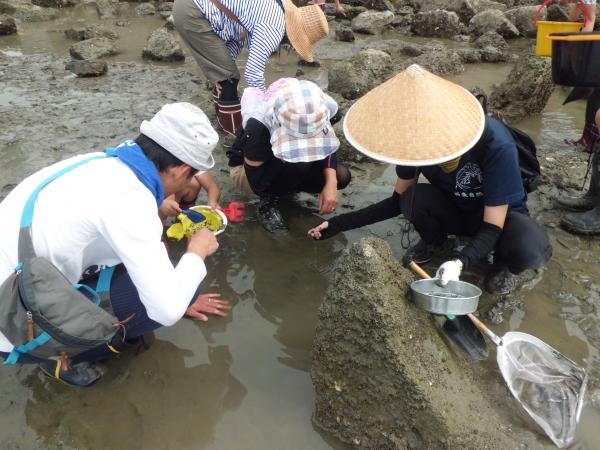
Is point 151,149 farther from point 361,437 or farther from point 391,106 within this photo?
point 361,437

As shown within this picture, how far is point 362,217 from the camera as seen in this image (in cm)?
274

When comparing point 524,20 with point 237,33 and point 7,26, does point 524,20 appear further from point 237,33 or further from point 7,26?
point 7,26

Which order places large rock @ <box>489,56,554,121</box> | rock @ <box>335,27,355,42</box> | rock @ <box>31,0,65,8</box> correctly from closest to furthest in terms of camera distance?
1. large rock @ <box>489,56,554,121</box>
2. rock @ <box>335,27,355,42</box>
3. rock @ <box>31,0,65,8</box>

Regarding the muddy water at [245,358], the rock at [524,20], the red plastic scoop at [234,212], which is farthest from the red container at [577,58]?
the rock at [524,20]

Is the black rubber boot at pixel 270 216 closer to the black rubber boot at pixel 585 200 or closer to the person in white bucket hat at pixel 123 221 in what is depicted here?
the person in white bucket hat at pixel 123 221

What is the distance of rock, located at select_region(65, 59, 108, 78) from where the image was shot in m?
6.18

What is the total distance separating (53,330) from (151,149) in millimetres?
768

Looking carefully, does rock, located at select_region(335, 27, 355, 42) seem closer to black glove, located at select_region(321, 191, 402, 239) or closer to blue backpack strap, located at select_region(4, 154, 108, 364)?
black glove, located at select_region(321, 191, 402, 239)

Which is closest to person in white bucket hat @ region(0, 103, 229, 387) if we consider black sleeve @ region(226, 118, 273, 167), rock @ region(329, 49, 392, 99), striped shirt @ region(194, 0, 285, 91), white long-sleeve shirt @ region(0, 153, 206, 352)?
white long-sleeve shirt @ region(0, 153, 206, 352)

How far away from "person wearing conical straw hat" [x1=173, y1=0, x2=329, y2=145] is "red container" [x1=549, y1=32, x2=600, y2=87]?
164 centimetres

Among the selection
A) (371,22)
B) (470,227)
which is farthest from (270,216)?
(371,22)

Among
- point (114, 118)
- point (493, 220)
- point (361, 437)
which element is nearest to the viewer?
point (361, 437)

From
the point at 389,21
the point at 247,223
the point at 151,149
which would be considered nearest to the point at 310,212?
the point at 247,223

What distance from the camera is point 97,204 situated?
1.70 m
